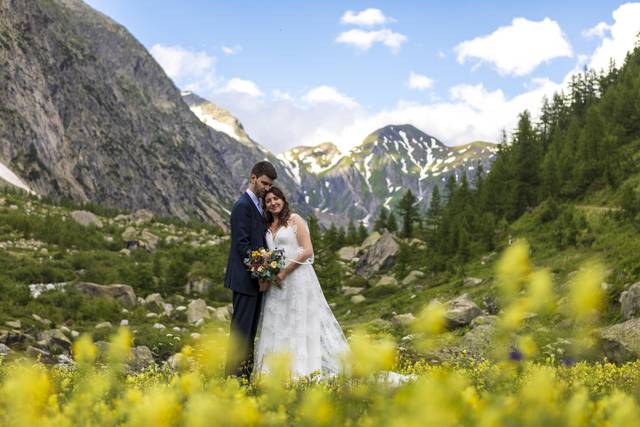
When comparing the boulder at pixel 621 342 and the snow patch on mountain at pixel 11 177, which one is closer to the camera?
the boulder at pixel 621 342

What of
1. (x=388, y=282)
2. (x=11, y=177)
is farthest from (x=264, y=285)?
(x=11, y=177)

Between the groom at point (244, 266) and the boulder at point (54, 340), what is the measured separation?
40.2 feet

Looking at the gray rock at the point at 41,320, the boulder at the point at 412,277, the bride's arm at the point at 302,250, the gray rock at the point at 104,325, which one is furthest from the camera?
the boulder at the point at 412,277

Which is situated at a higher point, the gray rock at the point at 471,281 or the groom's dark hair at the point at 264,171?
the groom's dark hair at the point at 264,171

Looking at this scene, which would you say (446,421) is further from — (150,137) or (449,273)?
(150,137)

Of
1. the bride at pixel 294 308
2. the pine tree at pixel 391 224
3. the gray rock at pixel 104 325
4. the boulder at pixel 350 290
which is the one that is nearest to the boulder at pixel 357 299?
the boulder at pixel 350 290

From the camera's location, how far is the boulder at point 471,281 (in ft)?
96.2

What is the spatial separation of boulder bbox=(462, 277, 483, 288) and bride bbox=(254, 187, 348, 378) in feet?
71.7

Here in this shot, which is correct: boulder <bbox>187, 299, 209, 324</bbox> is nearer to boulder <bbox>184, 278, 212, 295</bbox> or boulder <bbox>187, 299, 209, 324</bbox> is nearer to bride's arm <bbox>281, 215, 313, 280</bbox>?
boulder <bbox>184, 278, 212, 295</bbox>

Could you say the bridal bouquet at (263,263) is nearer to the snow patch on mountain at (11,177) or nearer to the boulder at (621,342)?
the boulder at (621,342)

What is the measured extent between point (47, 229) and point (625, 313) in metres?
41.1

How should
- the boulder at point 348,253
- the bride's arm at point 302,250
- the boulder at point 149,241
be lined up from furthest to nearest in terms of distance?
the boulder at point 348,253
the boulder at point 149,241
the bride's arm at point 302,250

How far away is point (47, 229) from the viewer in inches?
1719

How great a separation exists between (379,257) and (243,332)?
140 ft
